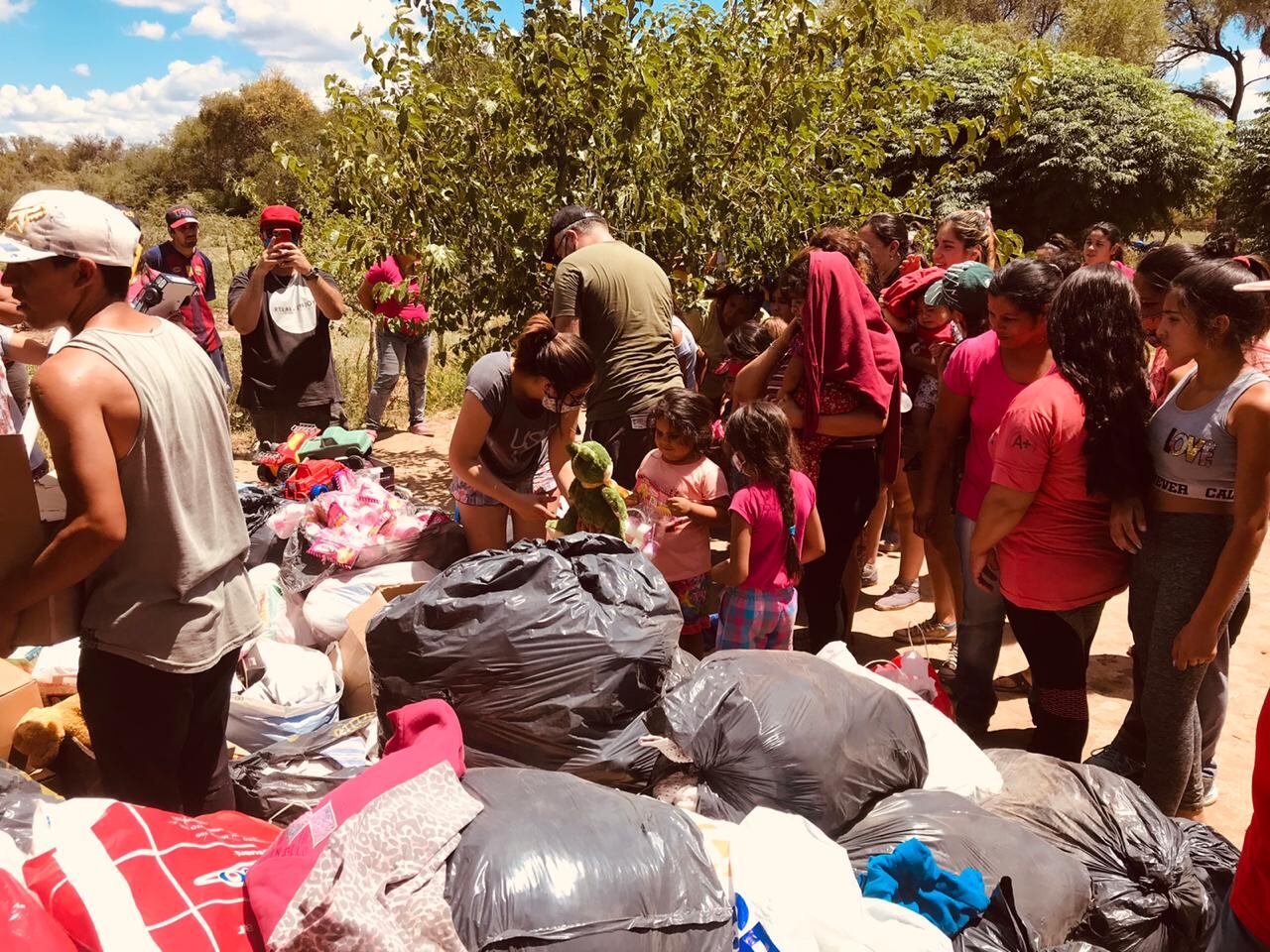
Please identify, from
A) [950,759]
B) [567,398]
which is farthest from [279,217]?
[950,759]

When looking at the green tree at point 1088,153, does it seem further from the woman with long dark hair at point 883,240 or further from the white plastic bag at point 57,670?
the white plastic bag at point 57,670

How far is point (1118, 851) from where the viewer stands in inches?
86.1

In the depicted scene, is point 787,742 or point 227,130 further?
point 227,130

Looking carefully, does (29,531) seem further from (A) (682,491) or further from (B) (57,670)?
(A) (682,491)

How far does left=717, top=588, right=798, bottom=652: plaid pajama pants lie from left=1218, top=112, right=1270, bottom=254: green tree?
57.6 ft

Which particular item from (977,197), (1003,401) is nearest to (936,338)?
(1003,401)

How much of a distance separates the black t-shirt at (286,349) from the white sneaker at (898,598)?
312 cm

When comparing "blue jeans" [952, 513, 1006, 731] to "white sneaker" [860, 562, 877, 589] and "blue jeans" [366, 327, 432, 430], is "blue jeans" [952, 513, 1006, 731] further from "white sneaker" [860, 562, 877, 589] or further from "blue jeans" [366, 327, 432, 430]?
"blue jeans" [366, 327, 432, 430]

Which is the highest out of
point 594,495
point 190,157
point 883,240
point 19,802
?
point 190,157

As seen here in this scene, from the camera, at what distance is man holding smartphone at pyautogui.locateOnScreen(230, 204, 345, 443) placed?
15.3ft

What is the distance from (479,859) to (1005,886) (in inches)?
40.4

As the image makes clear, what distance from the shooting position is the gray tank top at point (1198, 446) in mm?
2339

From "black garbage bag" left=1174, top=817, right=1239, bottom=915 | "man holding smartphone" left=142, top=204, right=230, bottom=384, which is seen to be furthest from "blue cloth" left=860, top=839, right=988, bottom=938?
"man holding smartphone" left=142, top=204, right=230, bottom=384

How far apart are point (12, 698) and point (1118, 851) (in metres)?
2.95
